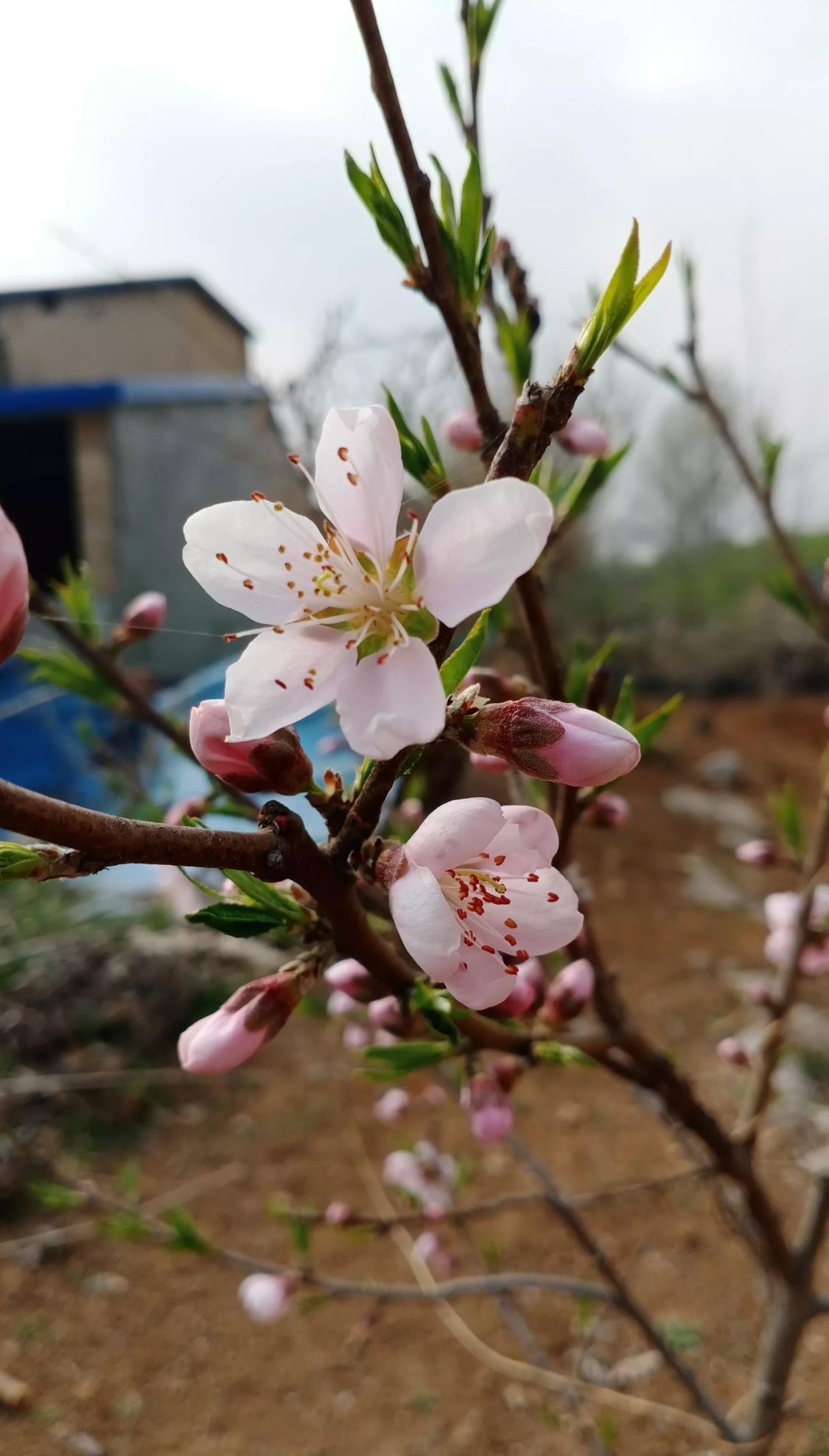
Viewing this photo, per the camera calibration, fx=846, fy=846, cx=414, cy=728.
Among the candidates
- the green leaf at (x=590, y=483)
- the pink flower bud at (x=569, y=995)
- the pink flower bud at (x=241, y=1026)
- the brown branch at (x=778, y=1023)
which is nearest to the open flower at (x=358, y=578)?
the pink flower bud at (x=241, y=1026)

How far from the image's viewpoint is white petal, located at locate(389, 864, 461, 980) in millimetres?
503

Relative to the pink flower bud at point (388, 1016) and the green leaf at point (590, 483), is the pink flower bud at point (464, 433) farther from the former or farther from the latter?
the pink flower bud at point (388, 1016)

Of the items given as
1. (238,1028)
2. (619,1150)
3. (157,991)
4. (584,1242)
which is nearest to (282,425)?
(157,991)

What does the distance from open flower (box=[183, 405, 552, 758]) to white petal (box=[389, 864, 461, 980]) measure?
0.10 m

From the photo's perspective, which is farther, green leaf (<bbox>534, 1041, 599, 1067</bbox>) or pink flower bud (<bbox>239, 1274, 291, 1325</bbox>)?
pink flower bud (<bbox>239, 1274, 291, 1325</bbox>)

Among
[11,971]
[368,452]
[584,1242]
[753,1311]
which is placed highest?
[368,452]

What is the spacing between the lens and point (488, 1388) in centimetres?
240

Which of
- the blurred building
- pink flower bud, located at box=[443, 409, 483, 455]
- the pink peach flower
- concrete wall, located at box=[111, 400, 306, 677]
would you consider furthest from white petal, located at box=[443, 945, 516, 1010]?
concrete wall, located at box=[111, 400, 306, 677]

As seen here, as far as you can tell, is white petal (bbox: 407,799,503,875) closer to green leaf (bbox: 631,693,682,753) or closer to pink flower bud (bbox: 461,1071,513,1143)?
green leaf (bbox: 631,693,682,753)

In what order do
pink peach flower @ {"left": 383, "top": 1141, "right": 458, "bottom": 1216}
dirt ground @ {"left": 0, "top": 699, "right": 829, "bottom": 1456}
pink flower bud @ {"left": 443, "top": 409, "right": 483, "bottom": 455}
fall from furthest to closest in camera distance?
pink peach flower @ {"left": 383, "top": 1141, "right": 458, "bottom": 1216} → dirt ground @ {"left": 0, "top": 699, "right": 829, "bottom": 1456} → pink flower bud @ {"left": 443, "top": 409, "right": 483, "bottom": 455}

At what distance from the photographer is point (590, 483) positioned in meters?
0.98

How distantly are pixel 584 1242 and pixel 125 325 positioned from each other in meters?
9.76

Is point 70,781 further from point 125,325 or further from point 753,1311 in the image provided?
point 125,325

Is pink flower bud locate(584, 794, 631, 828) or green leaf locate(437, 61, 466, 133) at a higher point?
green leaf locate(437, 61, 466, 133)
